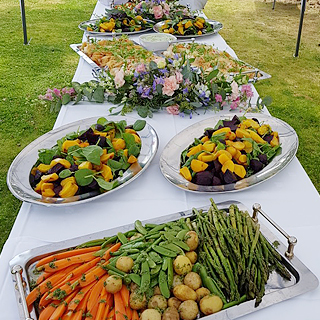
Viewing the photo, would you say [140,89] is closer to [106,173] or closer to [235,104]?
[235,104]

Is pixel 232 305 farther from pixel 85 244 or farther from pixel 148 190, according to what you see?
pixel 148 190

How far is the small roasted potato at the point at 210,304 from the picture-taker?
0.95 meters

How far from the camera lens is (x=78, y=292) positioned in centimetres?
99

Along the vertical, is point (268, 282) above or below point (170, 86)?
below

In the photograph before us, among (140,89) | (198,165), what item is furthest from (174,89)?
(198,165)

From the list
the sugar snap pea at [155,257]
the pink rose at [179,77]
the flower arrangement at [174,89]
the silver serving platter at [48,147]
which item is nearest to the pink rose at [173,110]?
the flower arrangement at [174,89]

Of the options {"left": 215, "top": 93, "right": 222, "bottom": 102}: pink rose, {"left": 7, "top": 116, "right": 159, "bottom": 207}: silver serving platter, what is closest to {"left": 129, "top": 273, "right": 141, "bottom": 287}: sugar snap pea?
{"left": 7, "top": 116, "right": 159, "bottom": 207}: silver serving platter

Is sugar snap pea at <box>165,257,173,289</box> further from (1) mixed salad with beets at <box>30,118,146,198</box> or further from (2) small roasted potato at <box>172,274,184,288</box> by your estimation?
(1) mixed salad with beets at <box>30,118,146,198</box>

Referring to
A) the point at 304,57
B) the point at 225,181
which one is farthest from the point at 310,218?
the point at 304,57

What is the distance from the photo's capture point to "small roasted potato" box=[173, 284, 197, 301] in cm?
96

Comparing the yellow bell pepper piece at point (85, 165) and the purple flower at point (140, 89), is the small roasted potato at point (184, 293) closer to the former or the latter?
the yellow bell pepper piece at point (85, 165)

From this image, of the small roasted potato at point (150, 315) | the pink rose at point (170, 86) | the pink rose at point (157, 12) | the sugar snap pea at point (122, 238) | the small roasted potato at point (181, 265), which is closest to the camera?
the small roasted potato at point (150, 315)

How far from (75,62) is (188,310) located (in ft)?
15.1

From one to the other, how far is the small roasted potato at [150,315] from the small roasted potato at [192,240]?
211 millimetres
